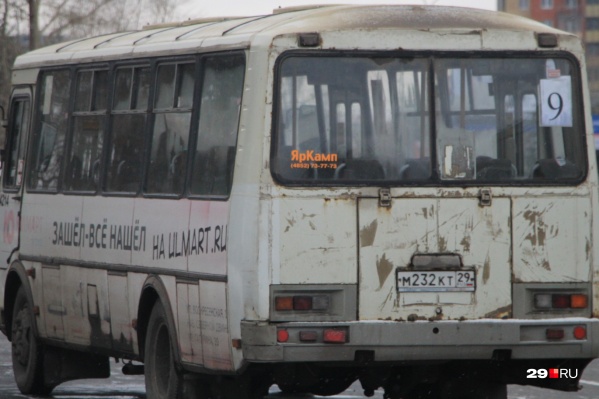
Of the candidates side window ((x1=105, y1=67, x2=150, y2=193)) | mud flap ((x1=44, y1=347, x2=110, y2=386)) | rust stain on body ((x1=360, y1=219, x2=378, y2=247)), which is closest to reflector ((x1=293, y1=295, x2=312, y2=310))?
rust stain on body ((x1=360, y1=219, x2=378, y2=247))

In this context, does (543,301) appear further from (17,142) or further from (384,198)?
(17,142)

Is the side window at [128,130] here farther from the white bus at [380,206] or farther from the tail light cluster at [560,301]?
the tail light cluster at [560,301]

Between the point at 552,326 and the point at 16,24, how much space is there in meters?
42.0

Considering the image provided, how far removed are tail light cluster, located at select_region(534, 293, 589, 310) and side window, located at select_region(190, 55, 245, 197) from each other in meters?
2.03

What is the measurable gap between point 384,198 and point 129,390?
4538mm

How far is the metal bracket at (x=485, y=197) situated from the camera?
10.2 metres

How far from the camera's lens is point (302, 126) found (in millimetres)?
10133

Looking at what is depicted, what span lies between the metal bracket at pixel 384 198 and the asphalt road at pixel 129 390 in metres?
3.55

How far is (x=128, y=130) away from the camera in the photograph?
40.4 ft

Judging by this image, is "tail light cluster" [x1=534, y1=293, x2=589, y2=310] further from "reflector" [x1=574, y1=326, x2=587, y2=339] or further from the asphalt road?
the asphalt road

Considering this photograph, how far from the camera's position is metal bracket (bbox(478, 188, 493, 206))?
10250 millimetres

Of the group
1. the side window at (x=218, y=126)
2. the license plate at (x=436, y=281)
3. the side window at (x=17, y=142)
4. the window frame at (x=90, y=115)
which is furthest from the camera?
the side window at (x=17, y=142)

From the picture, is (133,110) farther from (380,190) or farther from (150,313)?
(380,190)

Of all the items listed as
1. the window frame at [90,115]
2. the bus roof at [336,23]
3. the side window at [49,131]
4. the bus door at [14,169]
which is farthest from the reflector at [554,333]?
the bus door at [14,169]
